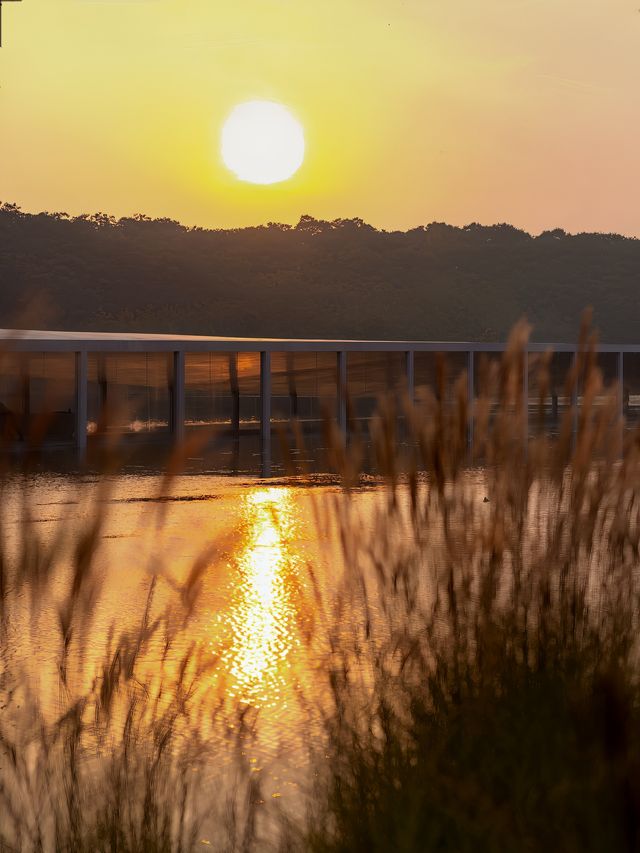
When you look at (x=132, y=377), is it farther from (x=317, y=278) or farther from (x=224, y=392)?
(x=317, y=278)

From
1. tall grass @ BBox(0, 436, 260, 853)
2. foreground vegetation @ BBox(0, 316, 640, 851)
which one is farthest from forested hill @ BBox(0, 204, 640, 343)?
foreground vegetation @ BBox(0, 316, 640, 851)

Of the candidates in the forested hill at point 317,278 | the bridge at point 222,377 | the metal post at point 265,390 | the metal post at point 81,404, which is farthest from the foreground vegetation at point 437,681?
the forested hill at point 317,278

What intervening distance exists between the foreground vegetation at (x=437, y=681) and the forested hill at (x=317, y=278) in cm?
10267

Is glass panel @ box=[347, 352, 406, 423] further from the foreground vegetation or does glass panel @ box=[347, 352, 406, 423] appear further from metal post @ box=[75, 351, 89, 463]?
the foreground vegetation

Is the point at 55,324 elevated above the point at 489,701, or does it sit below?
above

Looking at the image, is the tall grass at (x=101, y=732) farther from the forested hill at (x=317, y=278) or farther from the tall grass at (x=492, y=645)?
the forested hill at (x=317, y=278)

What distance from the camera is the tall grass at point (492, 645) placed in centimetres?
328

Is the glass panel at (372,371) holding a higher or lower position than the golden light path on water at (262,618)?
higher

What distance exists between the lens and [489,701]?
385 centimetres

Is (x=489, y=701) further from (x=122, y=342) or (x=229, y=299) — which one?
(x=229, y=299)

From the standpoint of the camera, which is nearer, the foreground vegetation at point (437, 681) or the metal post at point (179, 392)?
the foreground vegetation at point (437, 681)

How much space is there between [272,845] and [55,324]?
4104 inches

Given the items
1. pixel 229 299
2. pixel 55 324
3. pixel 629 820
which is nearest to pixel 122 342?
pixel 629 820

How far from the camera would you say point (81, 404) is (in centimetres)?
2702
